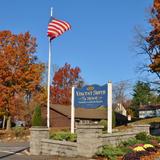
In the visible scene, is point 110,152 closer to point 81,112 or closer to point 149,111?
point 81,112

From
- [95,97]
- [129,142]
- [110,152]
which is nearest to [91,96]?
[95,97]

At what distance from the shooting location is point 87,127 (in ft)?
50.1

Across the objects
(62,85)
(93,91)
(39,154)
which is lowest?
(39,154)

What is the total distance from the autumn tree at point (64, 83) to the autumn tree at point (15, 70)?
20.3 m

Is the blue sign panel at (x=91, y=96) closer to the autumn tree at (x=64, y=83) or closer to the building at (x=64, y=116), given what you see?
the building at (x=64, y=116)

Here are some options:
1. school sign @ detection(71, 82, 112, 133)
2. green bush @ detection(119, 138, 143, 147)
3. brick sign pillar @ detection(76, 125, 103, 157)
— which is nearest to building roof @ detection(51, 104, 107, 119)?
school sign @ detection(71, 82, 112, 133)

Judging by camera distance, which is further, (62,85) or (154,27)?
(62,85)

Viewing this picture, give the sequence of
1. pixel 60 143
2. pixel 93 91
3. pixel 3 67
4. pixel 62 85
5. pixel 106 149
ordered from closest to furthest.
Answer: pixel 106 149 → pixel 60 143 → pixel 93 91 → pixel 3 67 → pixel 62 85

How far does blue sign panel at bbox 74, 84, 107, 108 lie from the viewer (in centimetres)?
2038

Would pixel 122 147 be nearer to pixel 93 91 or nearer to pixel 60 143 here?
pixel 60 143

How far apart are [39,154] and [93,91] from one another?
15.0ft

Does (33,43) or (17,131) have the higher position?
(33,43)

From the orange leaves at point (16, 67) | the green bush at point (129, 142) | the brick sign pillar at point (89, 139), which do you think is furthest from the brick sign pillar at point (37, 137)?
the orange leaves at point (16, 67)

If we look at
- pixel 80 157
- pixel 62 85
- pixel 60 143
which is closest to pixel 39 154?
pixel 60 143
